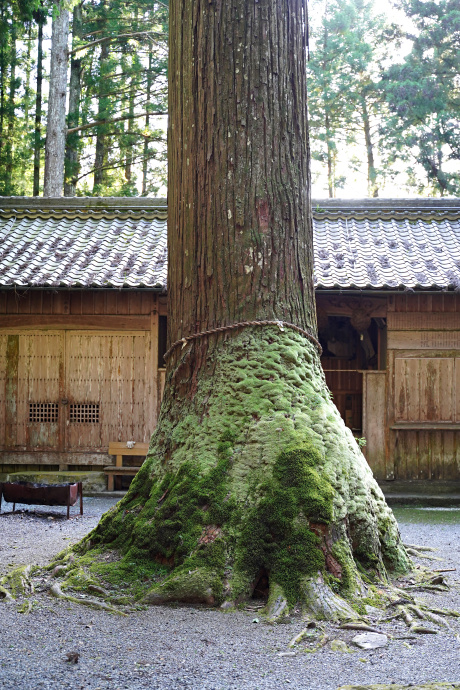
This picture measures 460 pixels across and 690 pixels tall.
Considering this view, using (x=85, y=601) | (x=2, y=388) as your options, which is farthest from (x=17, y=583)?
(x=2, y=388)

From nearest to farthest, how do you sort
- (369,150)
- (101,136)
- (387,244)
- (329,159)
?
1. (387,244)
2. (101,136)
3. (369,150)
4. (329,159)

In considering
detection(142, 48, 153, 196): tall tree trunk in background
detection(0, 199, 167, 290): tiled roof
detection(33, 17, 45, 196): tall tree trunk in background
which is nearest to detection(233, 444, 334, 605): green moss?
detection(0, 199, 167, 290): tiled roof

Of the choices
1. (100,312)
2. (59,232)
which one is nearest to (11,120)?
(59,232)

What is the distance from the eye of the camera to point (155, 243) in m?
11.4

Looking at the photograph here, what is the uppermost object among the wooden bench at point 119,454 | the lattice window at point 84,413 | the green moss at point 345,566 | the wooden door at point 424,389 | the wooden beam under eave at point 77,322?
the wooden beam under eave at point 77,322

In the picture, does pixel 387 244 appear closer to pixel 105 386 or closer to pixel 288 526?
pixel 105 386

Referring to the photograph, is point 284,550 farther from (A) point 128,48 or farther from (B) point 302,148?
(A) point 128,48

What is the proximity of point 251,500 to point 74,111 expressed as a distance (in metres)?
19.2

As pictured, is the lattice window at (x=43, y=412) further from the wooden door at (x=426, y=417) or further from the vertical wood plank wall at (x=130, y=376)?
the wooden door at (x=426, y=417)

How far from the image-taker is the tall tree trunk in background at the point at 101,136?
20.0m

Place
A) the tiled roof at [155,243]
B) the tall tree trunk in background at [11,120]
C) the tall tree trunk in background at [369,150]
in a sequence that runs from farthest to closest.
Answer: the tall tree trunk in background at [369,150] < the tall tree trunk in background at [11,120] < the tiled roof at [155,243]

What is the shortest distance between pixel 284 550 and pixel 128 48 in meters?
20.4

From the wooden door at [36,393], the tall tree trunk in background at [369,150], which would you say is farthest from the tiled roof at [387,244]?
the tall tree trunk in background at [369,150]

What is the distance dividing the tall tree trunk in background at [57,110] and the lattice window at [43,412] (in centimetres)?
899
